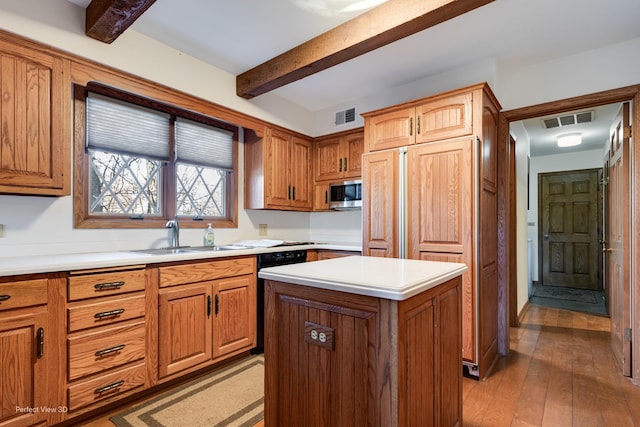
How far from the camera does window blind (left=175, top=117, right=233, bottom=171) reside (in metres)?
3.02

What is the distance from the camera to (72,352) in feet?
5.87

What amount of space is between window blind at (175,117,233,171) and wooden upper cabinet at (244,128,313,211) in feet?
0.78

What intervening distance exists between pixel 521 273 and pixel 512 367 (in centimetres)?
187

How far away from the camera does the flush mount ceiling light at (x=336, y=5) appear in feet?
6.84

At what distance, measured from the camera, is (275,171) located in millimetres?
3578

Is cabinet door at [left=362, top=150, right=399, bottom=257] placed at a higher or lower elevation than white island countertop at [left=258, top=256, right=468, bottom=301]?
higher

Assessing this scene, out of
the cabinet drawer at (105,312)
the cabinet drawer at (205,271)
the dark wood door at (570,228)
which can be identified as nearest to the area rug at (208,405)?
the cabinet drawer at (105,312)

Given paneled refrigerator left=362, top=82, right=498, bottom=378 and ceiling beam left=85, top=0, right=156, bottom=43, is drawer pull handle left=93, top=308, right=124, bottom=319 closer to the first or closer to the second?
ceiling beam left=85, top=0, right=156, bottom=43

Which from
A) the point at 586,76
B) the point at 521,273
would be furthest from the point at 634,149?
the point at 521,273

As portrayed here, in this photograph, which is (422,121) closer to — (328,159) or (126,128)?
(328,159)

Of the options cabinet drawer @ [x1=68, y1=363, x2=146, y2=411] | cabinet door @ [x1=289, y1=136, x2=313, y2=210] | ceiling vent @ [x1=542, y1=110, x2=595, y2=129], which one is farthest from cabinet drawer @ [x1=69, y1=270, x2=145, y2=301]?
ceiling vent @ [x1=542, y1=110, x2=595, y2=129]

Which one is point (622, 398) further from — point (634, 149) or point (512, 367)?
point (634, 149)

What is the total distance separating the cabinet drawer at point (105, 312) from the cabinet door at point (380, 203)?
189 centimetres

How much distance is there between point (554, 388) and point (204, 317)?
2.60m
